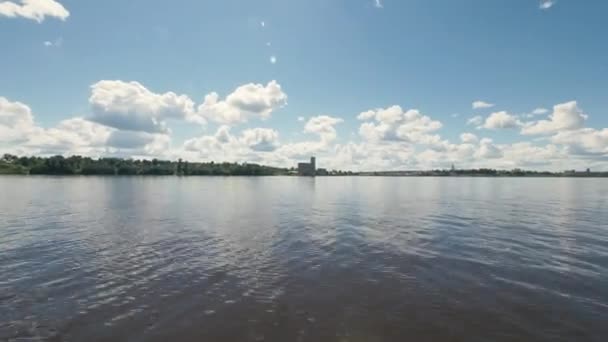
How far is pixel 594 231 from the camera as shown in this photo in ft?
86.1

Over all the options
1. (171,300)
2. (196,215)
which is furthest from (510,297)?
(196,215)

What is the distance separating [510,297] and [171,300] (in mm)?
13096

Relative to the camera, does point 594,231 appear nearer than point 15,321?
No

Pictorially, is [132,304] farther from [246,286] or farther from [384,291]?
[384,291]

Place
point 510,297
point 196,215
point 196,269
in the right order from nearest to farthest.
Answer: point 510,297, point 196,269, point 196,215

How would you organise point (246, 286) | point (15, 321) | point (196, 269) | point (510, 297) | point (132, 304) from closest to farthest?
point (15, 321) → point (132, 304) → point (510, 297) → point (246, 286) → point (196, 269)

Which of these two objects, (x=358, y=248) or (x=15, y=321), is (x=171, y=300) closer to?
(x=15, y=321)

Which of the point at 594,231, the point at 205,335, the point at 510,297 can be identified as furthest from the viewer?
the point at 594,231

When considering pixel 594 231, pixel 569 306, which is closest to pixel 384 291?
pixel 569 306

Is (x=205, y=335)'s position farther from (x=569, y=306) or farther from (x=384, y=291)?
(x=569, y=306)

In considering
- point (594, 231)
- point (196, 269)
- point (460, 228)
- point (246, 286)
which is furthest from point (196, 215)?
point (594, 231)

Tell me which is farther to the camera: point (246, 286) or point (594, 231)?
point (594, 231)

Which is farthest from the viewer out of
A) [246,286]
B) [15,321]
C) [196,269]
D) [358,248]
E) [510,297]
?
[358,248]

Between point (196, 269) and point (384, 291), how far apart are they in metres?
9.05
